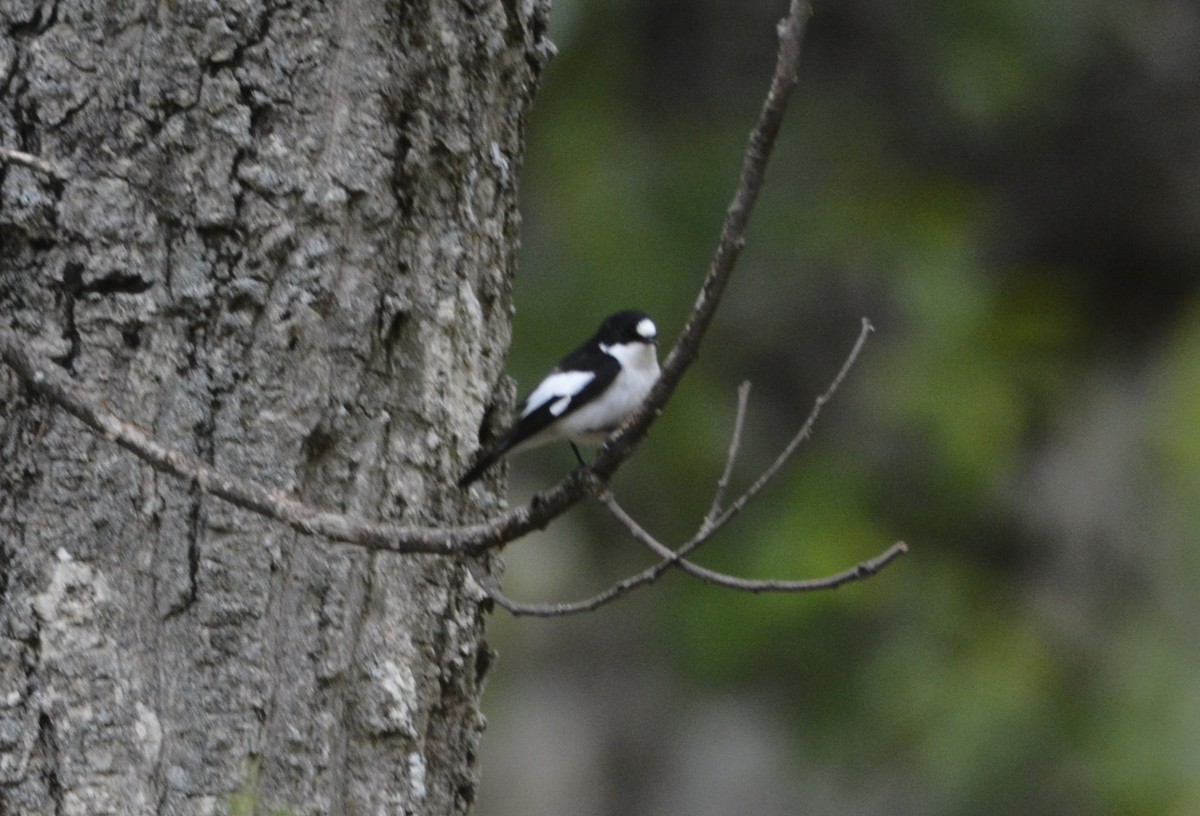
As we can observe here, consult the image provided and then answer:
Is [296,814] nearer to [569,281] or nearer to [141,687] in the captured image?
[141,687]

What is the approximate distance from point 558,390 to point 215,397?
3.86ft

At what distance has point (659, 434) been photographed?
281 inches

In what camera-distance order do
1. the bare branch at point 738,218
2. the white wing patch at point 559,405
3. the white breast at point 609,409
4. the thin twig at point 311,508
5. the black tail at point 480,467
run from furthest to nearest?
the white breast at point 609,409 → the white wing patch at point 559,405 → the black tail at point 480,467 → the thin twig at point 311,508 → the bare branch at point 738,218

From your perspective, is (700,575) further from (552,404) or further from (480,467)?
(552,404)

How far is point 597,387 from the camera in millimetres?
3611

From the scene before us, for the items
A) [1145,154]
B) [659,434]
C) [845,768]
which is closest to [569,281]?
[659,434]

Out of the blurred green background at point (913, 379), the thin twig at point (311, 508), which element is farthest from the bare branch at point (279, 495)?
the blurred green background at point (913, 379)

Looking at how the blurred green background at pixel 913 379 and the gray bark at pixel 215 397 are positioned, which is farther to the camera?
the blurred green background at pixel 913 379

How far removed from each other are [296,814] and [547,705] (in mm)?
6904

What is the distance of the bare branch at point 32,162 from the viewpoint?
2.40m

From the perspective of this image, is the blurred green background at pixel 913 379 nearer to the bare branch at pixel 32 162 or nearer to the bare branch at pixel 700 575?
the bare branch at pixel 32 162

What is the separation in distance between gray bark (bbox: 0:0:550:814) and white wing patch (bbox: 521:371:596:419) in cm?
71

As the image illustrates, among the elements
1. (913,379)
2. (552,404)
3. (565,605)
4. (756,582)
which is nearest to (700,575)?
(756,582)

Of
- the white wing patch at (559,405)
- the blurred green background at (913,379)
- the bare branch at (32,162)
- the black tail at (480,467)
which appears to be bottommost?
the black tail at (480,467)
